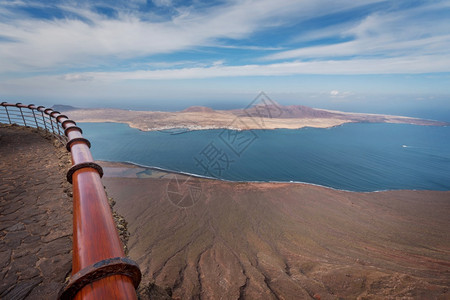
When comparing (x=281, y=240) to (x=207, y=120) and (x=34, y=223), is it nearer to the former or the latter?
(x=34, y=223)

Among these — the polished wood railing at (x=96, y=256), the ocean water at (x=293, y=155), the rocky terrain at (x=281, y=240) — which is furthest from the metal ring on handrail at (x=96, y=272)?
the ocean water at (x=293, y=155)

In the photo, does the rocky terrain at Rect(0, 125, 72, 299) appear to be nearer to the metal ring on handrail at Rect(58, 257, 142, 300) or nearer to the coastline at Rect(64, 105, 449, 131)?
the metal ring on handrail at Rect(58, 257, 142, 300)

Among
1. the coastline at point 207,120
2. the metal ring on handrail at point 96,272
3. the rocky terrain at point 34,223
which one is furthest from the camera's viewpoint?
the coastline at point 207,120

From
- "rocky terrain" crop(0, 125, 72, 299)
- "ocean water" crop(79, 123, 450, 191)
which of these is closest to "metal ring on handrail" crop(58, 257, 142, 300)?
"rocky terrain" crop(0, 125, 72, 299)

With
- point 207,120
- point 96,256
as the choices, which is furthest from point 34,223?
point 207,120

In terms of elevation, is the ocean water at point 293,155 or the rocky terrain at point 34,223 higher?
the rocky terrain at point 34,223

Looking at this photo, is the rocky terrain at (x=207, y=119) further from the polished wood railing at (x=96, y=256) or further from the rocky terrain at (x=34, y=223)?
the polished wood railing at (x=96, y=256)

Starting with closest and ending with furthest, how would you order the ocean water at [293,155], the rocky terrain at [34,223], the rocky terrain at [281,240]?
the rocky terrain at [34,223] < the rocky terrain at [281,240] < the ocean water at [293,155]

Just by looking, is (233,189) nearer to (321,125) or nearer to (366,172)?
(366,172)
